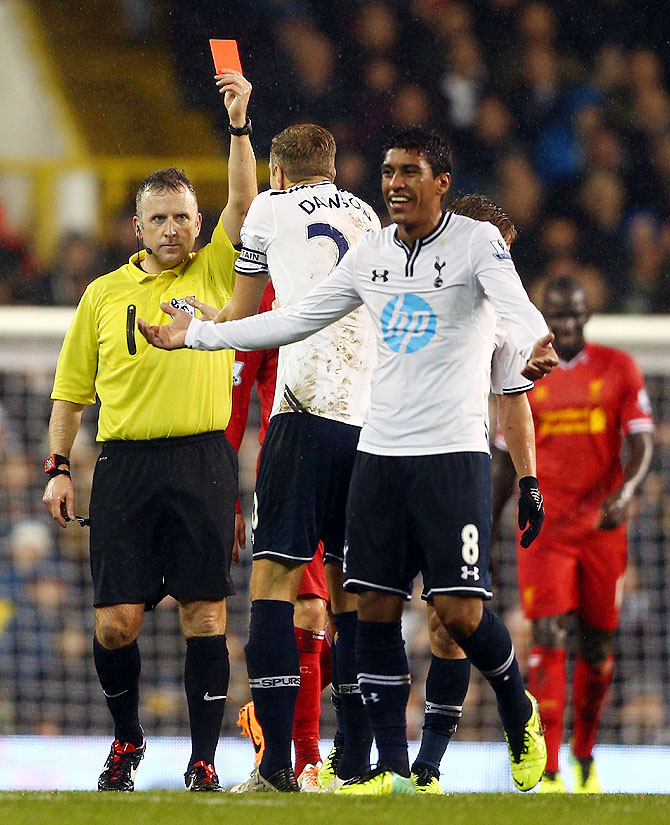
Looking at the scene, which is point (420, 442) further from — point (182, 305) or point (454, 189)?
point (454, 189)

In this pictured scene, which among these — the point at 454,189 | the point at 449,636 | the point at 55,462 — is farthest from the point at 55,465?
the point at 454,189

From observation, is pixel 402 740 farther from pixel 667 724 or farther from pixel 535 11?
pixel 535 11

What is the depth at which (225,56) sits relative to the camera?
422 cm

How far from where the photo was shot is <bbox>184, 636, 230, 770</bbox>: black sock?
160 inches

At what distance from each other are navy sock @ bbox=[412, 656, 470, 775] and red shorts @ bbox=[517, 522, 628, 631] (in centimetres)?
171

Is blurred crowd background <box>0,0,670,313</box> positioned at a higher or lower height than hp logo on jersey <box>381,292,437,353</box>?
higher

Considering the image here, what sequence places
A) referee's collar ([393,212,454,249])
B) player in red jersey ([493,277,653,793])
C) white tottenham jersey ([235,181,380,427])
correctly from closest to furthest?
referee's collar ([393,212,454,249])
white tottenham jersey ([235,181,380,427])
player in red jersey ([493,277,653,793])

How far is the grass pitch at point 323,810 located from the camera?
2.92m

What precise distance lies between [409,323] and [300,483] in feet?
1.78

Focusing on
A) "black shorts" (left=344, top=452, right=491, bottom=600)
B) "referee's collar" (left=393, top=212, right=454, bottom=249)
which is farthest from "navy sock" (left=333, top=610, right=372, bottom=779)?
"referee's collar" (left=393, top=212, right=454, bottom=249)

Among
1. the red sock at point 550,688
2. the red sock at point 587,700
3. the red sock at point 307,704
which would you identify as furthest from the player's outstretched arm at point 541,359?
the red sock at point 587,700

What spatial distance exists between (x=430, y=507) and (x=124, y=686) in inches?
47.6

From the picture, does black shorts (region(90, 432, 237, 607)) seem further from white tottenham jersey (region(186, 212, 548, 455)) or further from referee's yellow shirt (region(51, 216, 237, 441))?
white tottenham jersey (region(186, 212, 548, 455))

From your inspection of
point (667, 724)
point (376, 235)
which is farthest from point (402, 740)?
point (667, 724)
